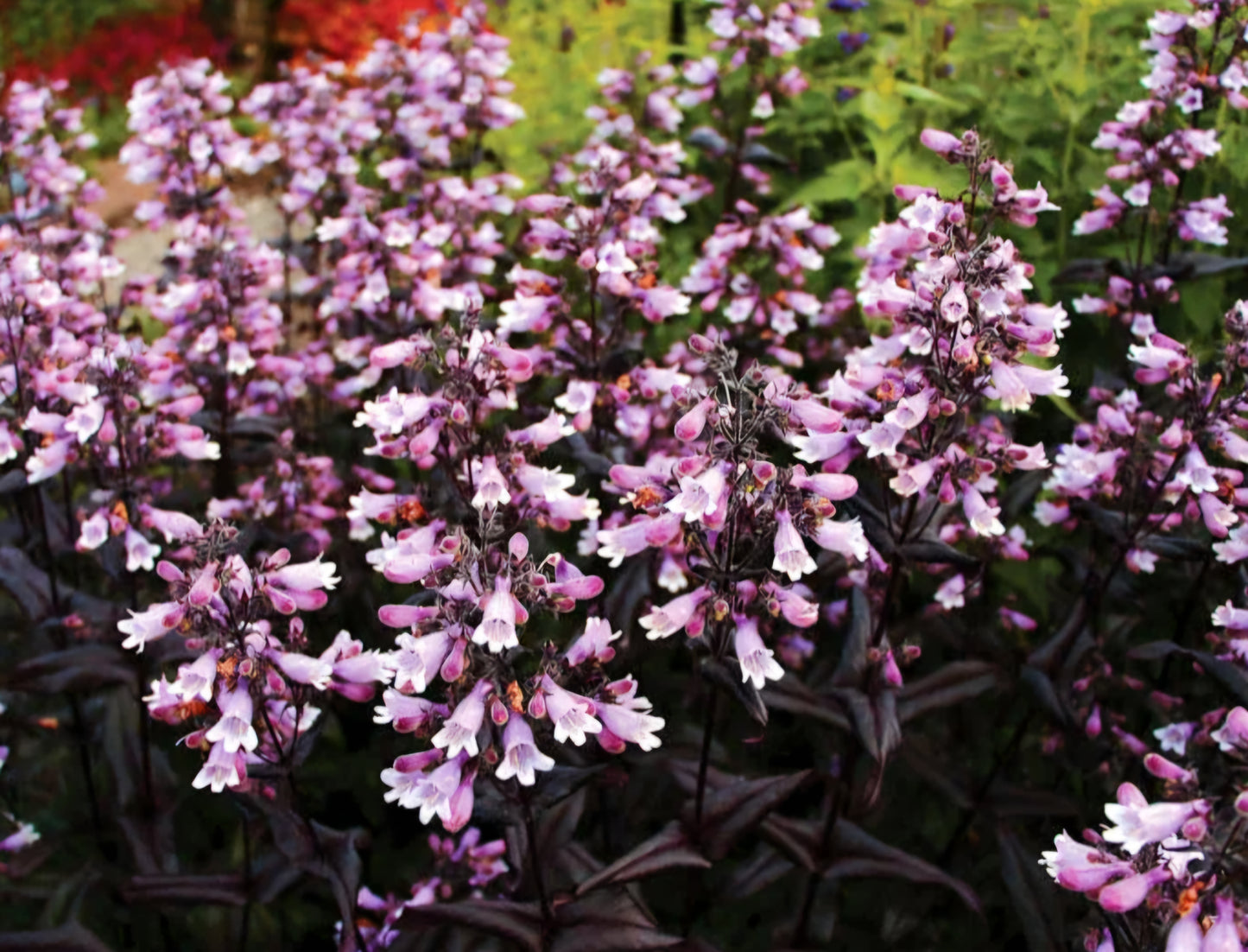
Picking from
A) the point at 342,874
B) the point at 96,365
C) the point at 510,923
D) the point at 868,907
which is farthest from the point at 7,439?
the point at 868,907

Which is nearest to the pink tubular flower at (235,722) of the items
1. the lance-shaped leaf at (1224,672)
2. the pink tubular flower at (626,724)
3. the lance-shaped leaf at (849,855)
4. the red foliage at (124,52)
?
the pink tubular flower at (626,724)

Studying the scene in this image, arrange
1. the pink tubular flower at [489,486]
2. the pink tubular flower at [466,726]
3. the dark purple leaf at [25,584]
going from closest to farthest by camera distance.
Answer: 1. the pink tubular flower at [466,726]
2. the pink tubular flower at [489,486]
3. the dark purple leaf at [25,584]

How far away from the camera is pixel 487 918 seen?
269 centimetres

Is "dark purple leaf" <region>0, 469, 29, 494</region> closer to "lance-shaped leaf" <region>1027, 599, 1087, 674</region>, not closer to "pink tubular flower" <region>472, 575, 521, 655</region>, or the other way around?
"pink tubular flower" <region>472, 575, 521, 655</region>

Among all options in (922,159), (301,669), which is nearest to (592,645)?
(301,669)

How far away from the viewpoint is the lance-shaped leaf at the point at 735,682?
8.28 ft

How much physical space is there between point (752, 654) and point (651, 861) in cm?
67

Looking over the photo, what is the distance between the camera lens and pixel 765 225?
430cm

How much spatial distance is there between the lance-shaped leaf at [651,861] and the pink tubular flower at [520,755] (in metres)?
0.49

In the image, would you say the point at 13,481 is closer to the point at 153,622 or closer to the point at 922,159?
the point at 153,622

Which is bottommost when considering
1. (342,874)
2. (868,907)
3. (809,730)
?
(868,907)

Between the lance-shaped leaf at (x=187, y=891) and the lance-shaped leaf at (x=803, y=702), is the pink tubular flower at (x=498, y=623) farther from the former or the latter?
the lance-shaped leaf at (x=187, y=891)

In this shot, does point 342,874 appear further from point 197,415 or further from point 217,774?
point 197,415

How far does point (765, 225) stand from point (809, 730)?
6.62 ft
